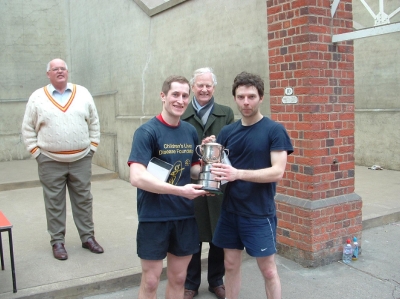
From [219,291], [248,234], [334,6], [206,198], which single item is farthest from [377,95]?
[248,234]

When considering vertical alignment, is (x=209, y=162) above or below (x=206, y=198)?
above

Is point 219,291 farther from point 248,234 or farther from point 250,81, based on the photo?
point 250,81

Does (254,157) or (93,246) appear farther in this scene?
(93,246)

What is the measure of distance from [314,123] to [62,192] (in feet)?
8.67

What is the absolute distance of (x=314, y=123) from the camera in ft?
14.2

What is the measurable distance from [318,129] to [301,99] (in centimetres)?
33

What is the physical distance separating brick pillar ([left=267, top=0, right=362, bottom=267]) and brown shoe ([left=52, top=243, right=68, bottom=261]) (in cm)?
224

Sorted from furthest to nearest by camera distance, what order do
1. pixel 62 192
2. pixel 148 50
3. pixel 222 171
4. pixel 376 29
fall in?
pixel 148 50, pixel 62 192, pixel 376 29, pixel 222 171

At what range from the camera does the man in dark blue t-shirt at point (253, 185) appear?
3.05 m

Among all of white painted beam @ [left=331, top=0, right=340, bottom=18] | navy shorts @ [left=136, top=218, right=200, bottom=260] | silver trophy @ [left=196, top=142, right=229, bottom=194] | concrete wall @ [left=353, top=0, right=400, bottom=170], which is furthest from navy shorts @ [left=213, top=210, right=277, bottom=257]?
concrete wall @ [left=353, top=0, right=400, bottom=170]

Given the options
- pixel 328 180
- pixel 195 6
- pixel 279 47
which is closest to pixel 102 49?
pixel 195 6

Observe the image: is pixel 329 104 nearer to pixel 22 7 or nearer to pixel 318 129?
pixel 318 129

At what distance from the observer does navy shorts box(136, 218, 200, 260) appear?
9.53ft

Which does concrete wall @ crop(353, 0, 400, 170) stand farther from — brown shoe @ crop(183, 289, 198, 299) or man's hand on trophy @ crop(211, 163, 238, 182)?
man's hand on trophy @ crop(211, 163, 238, 182)
